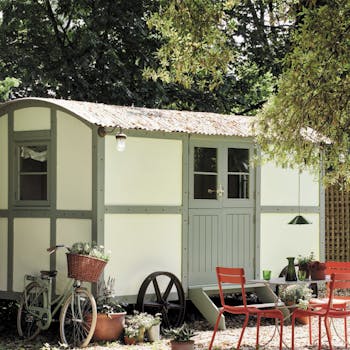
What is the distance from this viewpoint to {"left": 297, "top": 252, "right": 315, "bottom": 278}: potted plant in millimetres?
11156

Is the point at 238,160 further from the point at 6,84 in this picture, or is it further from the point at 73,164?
the point at 6,84

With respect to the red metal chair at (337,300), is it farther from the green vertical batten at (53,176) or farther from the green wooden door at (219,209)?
the green vertical batten at (53,176)

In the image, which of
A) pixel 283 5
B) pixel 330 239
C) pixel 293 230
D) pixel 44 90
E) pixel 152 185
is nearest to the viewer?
pixel 283 5

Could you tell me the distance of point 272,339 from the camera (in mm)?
10781

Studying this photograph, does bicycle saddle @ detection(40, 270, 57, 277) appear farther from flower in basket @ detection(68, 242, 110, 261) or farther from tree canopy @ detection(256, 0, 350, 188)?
tree canopy @ detection(256, 0, 350, 188)

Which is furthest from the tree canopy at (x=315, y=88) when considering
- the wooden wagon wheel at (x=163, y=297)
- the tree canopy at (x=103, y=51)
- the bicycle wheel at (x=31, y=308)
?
the tree canopy at (x=103, y=51)

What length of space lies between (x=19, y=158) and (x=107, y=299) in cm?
231

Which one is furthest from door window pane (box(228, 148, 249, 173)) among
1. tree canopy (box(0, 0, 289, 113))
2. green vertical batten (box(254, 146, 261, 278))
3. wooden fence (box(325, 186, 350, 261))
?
wooden fence (box(325, 186, 350, 261))

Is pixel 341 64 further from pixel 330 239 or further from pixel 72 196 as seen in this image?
pixel 330 239

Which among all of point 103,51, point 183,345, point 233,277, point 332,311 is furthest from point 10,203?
point 103,51

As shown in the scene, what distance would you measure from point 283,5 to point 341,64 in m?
2.15

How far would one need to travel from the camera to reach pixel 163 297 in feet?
37.5

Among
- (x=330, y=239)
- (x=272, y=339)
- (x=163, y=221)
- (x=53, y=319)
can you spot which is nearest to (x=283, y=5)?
(x=163, y=221)

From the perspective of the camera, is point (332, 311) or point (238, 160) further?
point (238, 160)
